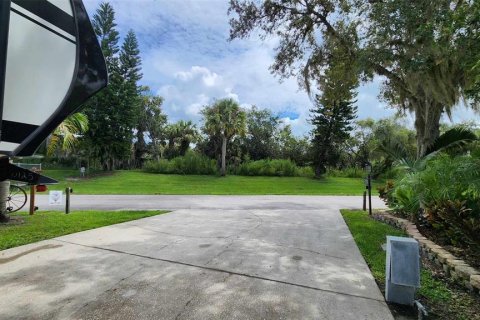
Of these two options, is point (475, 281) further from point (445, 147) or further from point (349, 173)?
point (349, 173)

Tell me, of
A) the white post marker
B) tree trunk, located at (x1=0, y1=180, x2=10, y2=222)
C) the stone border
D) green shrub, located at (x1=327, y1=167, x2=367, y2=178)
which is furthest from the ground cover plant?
green shrub, located at (x1=327, y1=167, x2=367, y2=178)

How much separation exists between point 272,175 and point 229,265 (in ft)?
99.4

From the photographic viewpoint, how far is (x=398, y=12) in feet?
24.4

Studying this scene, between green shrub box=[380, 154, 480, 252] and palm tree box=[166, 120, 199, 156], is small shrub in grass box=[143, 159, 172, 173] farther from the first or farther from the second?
green shrub box=[380, 154, 480, 252]

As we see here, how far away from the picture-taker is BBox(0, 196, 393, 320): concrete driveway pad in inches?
131

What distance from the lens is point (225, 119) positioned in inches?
1296

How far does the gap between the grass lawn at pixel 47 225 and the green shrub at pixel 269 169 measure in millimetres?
25608

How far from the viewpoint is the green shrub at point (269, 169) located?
34969 millimetres

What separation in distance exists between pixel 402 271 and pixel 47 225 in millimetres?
6856

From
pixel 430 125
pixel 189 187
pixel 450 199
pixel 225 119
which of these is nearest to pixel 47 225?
pixel 450 199

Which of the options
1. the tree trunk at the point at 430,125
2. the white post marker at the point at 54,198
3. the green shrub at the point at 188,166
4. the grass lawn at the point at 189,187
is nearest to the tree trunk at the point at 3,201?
the white post marker at the point at 54,198

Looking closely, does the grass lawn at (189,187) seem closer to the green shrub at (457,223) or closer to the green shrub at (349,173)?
the green shrub at (349,173)

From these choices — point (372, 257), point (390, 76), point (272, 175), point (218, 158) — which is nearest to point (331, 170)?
point (272, 175)

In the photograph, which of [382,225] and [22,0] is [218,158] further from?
[22,0]
